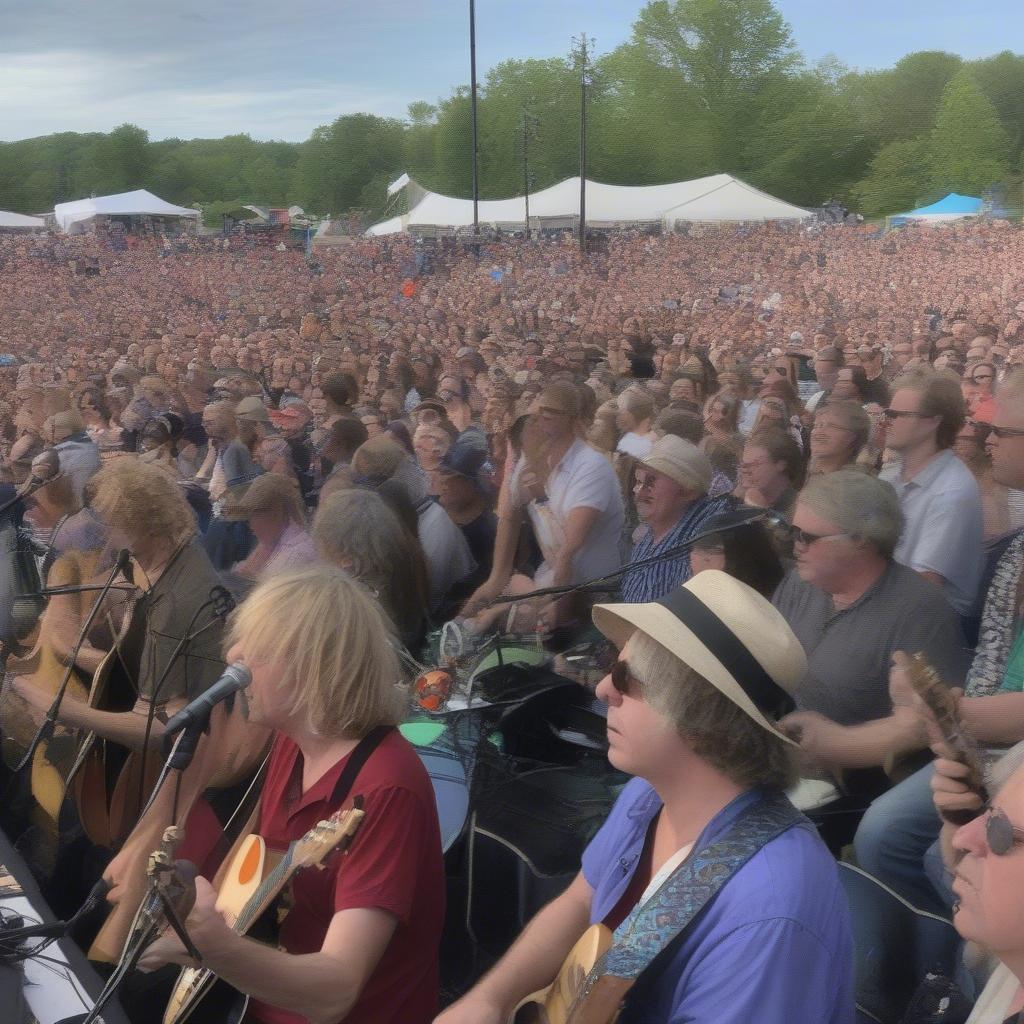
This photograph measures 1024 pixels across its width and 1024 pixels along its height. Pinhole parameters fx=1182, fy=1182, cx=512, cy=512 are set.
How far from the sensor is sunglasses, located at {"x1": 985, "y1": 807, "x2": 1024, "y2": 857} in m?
1.19

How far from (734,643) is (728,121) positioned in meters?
3.07

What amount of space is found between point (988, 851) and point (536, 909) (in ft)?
5.42

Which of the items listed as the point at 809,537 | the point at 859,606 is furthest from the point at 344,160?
the point at 859,606

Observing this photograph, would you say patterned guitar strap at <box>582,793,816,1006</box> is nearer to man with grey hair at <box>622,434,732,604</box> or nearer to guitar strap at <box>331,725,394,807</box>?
guitar strap at <box>331,725,394,807</box>

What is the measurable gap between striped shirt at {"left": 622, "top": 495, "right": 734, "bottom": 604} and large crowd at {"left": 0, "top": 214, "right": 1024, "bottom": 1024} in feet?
0.05

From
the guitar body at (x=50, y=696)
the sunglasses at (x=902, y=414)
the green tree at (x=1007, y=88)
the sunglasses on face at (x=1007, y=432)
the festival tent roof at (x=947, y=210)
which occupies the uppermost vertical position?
the green tree at (x=1007, y=88)

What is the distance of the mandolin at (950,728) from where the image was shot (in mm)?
1507

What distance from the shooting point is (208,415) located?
18.6 ft

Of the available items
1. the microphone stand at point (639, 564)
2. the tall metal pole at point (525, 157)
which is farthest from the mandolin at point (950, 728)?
the tall metal pole at point (525, 157)

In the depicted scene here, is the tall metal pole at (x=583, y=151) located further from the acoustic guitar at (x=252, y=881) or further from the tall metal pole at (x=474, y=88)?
the acoustic guitar at (x=252, y=881)

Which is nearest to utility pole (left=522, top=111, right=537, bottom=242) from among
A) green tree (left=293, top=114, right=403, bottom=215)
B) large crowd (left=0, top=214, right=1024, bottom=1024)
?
large crowd (left=0, top=214, right=1024, bottom=1024)

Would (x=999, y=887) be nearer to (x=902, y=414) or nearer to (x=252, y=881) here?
(x=252, y=881)

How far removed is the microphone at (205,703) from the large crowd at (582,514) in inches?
11.2

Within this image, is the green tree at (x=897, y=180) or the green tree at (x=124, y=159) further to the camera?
the green tree at (x=124, y=159)
